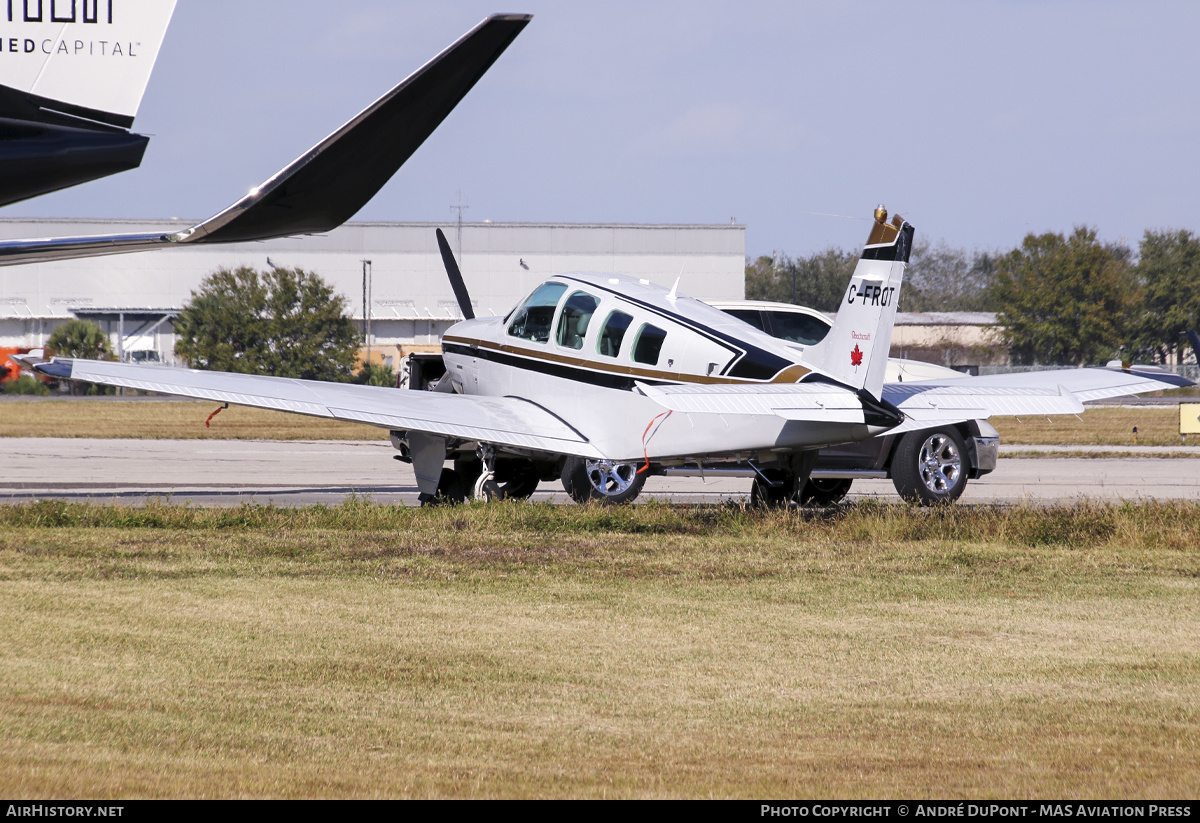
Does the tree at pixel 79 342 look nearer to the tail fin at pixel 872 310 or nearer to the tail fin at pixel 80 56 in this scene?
the tail fin at pixel 80 56

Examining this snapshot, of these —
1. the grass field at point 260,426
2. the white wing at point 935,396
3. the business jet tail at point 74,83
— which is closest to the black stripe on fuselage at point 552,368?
the white wing at point 935,396

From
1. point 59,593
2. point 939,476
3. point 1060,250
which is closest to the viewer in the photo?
point 59,593

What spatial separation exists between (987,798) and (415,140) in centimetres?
995

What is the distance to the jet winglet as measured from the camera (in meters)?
11.9

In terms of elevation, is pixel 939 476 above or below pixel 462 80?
below

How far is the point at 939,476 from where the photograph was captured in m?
14.0

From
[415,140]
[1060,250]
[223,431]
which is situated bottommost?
[223,431]

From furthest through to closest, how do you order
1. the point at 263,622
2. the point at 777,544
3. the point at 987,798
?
the point at 777,544 → the point at 263,622 → the point at 987,798

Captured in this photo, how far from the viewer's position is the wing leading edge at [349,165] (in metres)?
11.9

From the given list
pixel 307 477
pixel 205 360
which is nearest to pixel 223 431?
pixel 307 477

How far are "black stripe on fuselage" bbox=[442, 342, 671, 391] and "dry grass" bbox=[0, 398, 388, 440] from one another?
9.40 meters

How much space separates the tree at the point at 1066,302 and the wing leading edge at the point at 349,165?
7850cm

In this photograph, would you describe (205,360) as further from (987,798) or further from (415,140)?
(987,798)

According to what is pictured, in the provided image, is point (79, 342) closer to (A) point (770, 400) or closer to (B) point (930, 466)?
(B) point (930, 466)
